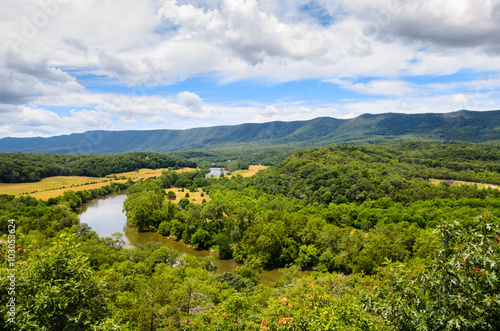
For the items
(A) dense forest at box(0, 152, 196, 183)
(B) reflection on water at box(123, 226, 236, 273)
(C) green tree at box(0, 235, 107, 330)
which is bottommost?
(B) reflection on water at box(123, 226, 236, 273)

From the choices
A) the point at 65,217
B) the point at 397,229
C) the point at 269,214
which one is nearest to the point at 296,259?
the point at 269,214

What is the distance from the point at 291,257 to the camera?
3391cm

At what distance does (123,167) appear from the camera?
118500mm

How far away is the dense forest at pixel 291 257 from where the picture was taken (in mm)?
6602

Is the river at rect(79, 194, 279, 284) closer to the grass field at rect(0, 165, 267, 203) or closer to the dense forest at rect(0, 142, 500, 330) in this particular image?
the dense forest at rect(0, 142, 500, 330)

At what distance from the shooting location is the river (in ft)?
113

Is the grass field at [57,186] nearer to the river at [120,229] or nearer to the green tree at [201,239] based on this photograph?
the river at [120,229]

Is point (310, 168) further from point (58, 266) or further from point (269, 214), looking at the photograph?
point (58, 266)

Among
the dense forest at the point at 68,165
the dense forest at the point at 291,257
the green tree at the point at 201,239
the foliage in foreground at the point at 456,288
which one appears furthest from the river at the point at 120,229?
the dense forest at the point at 68,165

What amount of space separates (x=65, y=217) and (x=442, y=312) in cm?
4977

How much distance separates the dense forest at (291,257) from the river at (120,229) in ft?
5.11

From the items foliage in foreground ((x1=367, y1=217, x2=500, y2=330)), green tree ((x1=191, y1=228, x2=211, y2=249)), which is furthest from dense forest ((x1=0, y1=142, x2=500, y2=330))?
green tree ((x1=191, y1=228, x2=211, y2=249))

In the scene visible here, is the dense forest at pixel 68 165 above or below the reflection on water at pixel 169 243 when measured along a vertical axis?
above

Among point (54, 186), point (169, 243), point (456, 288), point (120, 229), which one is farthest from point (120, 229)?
point (456, 288)
